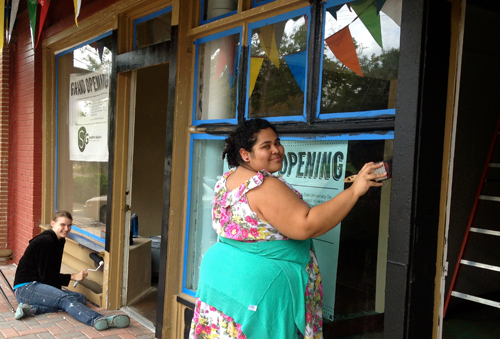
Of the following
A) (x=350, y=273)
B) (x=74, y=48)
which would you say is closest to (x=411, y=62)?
(x=350, y=273)

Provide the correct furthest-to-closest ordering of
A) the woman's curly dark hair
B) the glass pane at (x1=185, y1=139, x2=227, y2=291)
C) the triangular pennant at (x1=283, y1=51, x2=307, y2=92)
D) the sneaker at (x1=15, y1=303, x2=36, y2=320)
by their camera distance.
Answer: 1. the sneaker at (x1=15, y1=303, x2=36, y2=320)
2. the glass pane at (x1=185, y1=139, x2=227, y2=291)
3. the triangular pennant at (x1=283, y1=51, x2=307, y2=92)
4. the woman's curly dark hair

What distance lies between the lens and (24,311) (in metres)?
4.73

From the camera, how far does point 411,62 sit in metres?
2.00

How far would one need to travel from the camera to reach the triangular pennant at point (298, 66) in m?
3.09

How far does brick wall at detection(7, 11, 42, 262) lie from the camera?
6.85 metres

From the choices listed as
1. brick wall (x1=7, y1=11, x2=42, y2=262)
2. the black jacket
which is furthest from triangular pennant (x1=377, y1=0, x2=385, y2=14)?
brick wall (x1=7, y1=11, x2=42, y2=262)

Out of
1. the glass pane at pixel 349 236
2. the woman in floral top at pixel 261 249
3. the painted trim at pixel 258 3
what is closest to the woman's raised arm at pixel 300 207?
the woman in floral top at pixel 261 249

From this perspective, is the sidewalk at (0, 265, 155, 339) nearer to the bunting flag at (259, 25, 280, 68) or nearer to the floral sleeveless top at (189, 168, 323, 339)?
the floral sleeveless top at (189, 168, 323, 339)

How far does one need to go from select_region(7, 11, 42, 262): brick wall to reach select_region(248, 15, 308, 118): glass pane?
4.55 meters

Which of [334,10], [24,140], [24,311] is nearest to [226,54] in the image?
[334,10]

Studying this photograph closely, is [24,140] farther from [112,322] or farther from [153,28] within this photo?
[112,322]

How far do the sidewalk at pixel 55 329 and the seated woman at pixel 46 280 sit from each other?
81 millimetres

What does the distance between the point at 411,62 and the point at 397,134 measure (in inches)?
12.3

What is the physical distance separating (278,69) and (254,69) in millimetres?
258
